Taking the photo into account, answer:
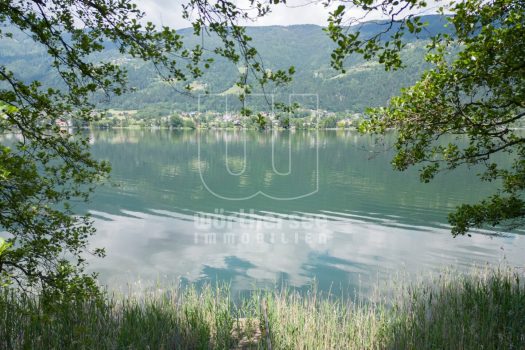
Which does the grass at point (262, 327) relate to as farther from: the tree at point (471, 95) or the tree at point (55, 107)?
the tree at point (471, 95)

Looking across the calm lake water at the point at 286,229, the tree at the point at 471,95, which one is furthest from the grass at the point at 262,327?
the calm lake water at the point at 286,229

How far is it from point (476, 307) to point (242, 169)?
203ft

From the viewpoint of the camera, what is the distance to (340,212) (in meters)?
35.0

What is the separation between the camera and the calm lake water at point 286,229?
1978 cm

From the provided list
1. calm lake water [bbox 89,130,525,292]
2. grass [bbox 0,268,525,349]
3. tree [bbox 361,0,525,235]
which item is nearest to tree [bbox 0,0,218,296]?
grass [bbox 0,268,525,349]

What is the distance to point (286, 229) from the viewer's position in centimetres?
2939

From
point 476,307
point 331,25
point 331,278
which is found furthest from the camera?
point 331,278

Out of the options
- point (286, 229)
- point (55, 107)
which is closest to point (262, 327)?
point (55, 107)

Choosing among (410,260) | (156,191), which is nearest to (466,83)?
(410,260)

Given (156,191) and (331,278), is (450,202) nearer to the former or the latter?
(331,278)

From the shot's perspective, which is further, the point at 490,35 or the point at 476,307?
the point at 476,307

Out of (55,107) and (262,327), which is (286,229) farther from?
(55,107)

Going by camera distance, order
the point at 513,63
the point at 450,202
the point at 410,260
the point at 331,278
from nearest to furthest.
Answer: the point at 513,63 < the point at 331,278 < the point at 410,260 < the point at 450,202

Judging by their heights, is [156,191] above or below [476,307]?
below
